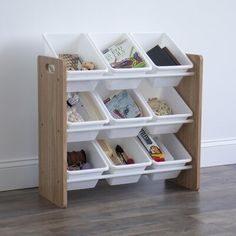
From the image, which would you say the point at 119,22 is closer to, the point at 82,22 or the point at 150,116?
the point at 82,22

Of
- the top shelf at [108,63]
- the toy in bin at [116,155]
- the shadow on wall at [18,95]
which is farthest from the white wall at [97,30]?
the toy in bin at [116,155]

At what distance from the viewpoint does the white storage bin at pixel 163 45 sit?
270cm

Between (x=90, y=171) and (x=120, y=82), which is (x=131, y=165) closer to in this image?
(x=90, y=171)

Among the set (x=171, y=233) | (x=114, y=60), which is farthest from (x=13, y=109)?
(x=171, y=233)

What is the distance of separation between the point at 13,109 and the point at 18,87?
10 cm

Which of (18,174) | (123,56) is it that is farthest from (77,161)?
(123,56)

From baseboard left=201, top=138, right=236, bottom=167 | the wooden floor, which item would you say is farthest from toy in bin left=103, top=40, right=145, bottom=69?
baseboard left=201, top=138, right=236, bottom=167

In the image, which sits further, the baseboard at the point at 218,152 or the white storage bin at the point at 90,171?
the baseboard at the point at 218,152

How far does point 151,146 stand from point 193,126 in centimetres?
21

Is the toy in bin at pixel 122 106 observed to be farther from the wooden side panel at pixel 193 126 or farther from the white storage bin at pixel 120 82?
the wooden side panel at pixel 193 126

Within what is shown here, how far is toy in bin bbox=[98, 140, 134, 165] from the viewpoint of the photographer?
2.78m

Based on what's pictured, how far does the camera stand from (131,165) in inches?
105

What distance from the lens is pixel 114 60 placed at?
Answer: 8.96 ft

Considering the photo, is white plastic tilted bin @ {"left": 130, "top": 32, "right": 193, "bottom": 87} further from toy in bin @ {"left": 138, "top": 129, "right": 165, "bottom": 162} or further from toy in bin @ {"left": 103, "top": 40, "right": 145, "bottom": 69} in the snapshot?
toy in bin @ {"left": 138, "top": 129, "right": 165, "bottom": 162}
